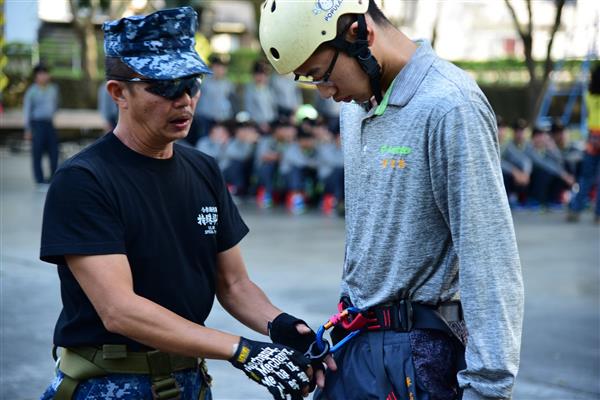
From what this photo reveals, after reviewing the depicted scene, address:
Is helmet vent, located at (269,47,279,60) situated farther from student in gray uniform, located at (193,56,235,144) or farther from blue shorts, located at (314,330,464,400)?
student in gray uniform, located at (193,56,235,144)

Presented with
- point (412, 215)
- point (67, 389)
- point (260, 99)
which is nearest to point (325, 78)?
point (412, 215)

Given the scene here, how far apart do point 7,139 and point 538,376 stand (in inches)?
819

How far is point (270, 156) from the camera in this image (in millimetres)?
16297

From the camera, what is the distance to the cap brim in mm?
3109

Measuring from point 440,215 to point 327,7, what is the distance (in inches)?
25.4

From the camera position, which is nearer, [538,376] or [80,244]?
[80,244]

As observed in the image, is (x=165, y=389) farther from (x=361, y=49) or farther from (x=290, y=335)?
(x=361, y=49)

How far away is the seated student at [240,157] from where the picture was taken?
1642 cm

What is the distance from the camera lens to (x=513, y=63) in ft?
110

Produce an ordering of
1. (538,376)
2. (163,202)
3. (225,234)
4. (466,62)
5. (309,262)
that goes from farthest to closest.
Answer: (466,62) → (309,262) → (538,376) → (225,234) → (163,202)

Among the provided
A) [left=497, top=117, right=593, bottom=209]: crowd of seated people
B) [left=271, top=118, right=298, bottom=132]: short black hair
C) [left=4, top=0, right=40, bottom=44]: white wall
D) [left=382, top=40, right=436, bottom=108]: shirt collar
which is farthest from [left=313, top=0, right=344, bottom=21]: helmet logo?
[left=4, top=0, right=40, bottom=44]: white wall

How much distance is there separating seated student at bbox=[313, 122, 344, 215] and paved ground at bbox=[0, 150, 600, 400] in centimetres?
42

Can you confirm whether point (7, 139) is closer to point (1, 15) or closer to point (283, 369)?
point (1, 15)

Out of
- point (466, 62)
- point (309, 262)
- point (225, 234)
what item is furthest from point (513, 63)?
point (225, 234)
